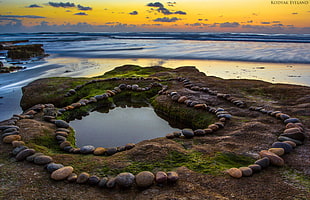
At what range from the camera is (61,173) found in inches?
166

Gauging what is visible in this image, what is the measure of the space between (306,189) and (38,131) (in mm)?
5887

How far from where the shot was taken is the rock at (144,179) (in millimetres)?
3967

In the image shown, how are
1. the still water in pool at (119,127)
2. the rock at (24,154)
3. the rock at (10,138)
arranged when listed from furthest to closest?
the still water in pool at (119,127) → the rock at (10,138) → the rock at (24,154)

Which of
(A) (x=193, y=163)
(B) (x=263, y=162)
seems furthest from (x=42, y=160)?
(B) (x=263, y=162)

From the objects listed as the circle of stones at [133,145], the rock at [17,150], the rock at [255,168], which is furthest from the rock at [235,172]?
the rock at [17,150]

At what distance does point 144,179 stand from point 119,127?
12.3 feet

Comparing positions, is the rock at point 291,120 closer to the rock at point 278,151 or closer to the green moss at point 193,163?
the rock at point 278,151

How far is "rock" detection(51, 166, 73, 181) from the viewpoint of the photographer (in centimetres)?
417

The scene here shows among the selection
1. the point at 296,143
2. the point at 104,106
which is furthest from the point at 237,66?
the point at 296,143

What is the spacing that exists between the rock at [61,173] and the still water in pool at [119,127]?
2059 mm

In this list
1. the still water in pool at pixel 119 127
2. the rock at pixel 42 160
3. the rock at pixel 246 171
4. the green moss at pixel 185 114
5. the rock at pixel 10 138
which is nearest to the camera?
the rock at pixel 246 171

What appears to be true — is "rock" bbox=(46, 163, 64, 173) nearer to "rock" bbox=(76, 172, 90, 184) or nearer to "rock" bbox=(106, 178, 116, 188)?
"rock" bbox=(76, 172, 90, 184)

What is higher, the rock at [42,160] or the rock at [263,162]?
the rock at [263,162]

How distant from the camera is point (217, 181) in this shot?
4.05 meters
